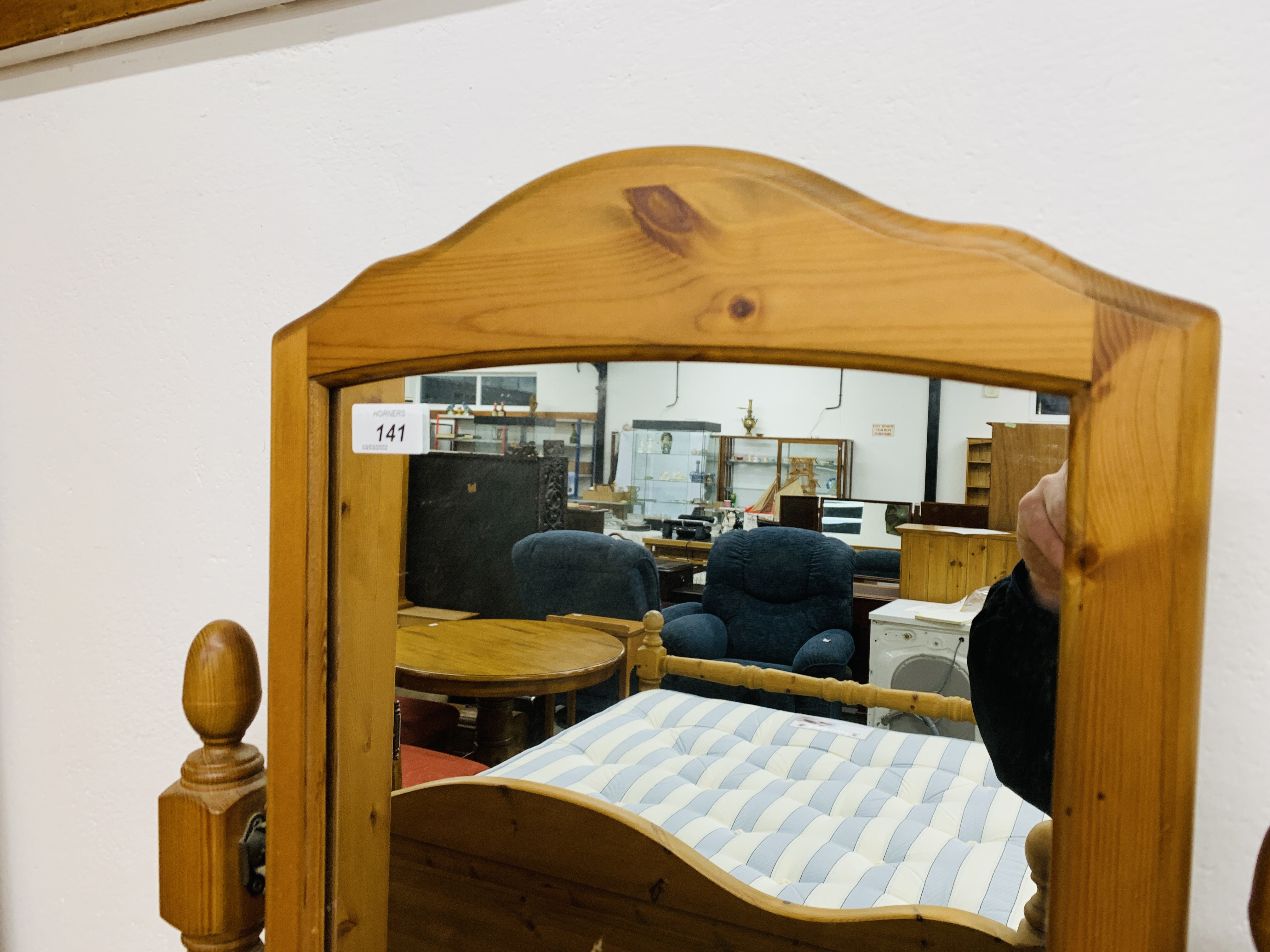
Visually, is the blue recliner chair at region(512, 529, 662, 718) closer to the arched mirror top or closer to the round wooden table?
the round wooden table

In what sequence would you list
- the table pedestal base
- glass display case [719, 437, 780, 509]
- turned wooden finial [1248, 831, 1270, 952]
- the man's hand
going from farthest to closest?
the table pedestal base → glass display case [719, 437, 780, 509] → the man's hand → turned wooden finial [1248, 831, 1270, 952]

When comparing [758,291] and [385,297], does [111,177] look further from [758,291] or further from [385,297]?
[758,291]

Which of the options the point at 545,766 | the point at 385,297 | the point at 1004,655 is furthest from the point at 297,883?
the point at 1004,655

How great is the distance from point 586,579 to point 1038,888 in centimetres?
41

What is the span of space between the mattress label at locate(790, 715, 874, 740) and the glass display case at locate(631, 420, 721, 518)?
19cm

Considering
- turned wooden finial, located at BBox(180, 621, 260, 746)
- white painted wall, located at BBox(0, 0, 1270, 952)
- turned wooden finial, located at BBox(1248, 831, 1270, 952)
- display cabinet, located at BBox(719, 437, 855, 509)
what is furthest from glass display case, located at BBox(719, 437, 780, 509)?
turned wooden finial, located at BBox(180, 621, 260, 746)

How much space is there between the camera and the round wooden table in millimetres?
751

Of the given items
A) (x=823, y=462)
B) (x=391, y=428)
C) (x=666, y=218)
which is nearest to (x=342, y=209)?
(x=391, y=428)

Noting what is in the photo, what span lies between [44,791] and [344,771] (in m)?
0.63

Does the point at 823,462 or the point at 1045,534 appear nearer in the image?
the point at 1045,534

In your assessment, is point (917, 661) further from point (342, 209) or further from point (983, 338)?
point (342, 209)

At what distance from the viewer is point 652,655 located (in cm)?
74

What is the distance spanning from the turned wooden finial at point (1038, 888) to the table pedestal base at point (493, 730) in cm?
41

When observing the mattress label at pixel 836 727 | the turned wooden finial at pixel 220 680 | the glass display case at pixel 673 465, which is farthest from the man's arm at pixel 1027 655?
the turned wooden finial at pixel 220 680
